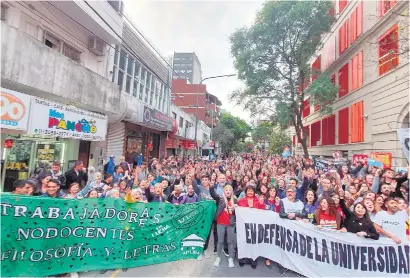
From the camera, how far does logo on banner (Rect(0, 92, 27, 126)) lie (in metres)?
6.21

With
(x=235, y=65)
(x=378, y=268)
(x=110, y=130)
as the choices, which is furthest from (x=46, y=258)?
(x=235, y=65)

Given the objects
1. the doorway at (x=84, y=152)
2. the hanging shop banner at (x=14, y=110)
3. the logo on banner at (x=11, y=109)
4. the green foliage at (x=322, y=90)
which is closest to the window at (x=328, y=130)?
the green foliage at (x=322, y=90)

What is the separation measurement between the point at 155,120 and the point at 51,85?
27.0ft

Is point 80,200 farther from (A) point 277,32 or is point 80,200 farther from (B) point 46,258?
(A) point 277,32

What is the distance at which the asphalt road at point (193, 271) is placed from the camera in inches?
169

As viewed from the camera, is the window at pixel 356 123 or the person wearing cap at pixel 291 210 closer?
the person wearing cap at pixel 291 210

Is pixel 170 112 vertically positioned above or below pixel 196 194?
above

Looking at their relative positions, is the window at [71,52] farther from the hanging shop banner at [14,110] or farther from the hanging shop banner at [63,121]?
the hanging shop banner at [14,110]

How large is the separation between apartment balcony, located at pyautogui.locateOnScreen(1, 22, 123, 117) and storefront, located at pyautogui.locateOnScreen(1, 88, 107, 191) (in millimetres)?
474

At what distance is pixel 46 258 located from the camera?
3.99 m

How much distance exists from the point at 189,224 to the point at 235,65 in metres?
19.1

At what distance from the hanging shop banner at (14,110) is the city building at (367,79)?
1225 centimetres

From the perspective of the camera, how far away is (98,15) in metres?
8.65

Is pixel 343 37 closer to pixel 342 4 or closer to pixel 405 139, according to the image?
pixel 342 4
